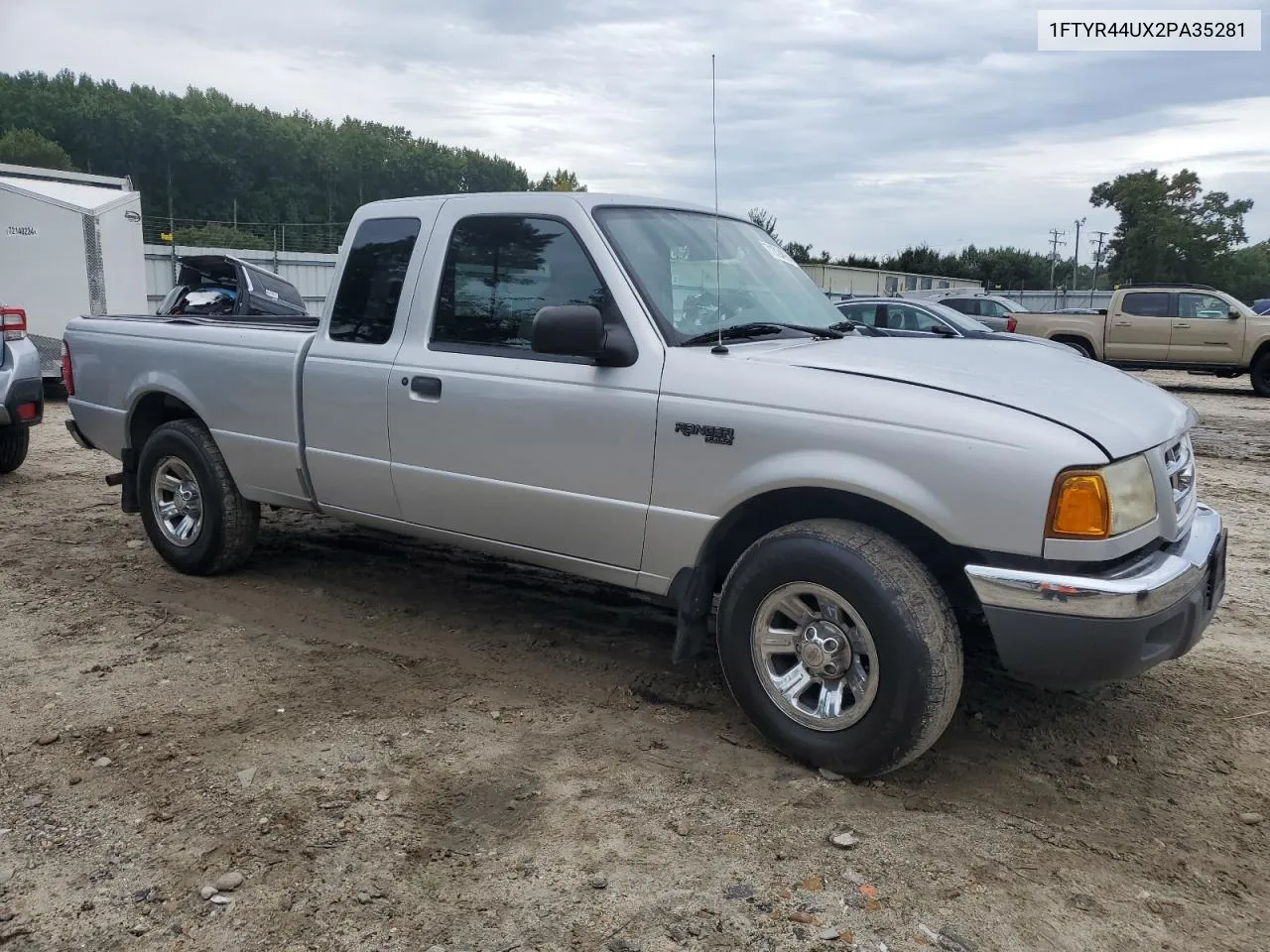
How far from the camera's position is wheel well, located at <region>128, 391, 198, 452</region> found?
18.8 feet

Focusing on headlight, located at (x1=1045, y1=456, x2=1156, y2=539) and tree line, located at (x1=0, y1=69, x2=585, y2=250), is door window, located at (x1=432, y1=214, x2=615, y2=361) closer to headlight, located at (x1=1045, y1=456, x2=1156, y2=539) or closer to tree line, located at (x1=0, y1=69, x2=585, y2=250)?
headlight, located at (x1=1045, y1=456, x2=1156, y2=539)

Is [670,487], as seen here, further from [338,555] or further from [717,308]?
[338,555]

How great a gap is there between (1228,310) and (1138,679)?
54.0 ft

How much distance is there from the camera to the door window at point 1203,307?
17984 millimetres

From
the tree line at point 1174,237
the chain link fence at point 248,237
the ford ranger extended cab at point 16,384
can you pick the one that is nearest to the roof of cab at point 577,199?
the ford ranger extended cab at point 16,384

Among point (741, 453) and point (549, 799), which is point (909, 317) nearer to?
point (741, 453)

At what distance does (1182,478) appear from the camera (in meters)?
3.51

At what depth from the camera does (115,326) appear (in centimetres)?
586

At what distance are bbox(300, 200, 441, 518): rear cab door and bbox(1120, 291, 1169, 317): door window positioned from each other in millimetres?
17704

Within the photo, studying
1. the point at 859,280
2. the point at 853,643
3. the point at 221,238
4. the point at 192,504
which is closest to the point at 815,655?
the point at 853,643

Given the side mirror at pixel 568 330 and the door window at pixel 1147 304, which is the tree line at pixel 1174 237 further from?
the side mirror at pixel 568 330

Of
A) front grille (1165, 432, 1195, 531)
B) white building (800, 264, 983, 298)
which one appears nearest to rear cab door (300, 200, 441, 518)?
front grille (1165, 432, 1195, 531)

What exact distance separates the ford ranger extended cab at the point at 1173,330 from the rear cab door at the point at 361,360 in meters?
16.5

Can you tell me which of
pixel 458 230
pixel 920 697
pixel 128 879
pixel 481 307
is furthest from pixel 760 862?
pixel 458 230
